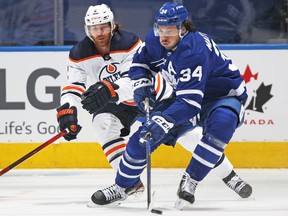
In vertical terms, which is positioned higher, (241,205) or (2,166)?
(241,205)

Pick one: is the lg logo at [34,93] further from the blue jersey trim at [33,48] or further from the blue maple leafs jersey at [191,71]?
the blue maple leafs jersey at [191,71]

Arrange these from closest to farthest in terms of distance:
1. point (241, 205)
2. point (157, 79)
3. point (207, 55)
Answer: point (207, 55) < point (241, 205) < point (157, 79)

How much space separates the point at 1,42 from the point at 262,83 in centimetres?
188

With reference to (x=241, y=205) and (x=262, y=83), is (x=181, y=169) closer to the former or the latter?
(x=262, y=83)

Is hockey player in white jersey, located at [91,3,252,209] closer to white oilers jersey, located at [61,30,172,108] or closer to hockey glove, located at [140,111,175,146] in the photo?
hockey glove, located at [140,111,175,146]

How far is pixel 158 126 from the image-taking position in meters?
4.01

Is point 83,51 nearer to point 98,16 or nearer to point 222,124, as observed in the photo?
point 98,16

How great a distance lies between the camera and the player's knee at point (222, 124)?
4.24 meters

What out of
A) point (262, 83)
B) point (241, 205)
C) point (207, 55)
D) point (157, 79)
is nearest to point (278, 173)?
point (262, 83)

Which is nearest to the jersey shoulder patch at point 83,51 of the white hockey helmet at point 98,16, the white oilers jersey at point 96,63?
the white oilers jersey at point 96,63

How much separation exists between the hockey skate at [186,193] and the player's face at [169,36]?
0.60m

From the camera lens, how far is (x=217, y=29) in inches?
266

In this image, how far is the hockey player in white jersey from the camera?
4.05 m

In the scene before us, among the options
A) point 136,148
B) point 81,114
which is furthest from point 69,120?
point 81,114
